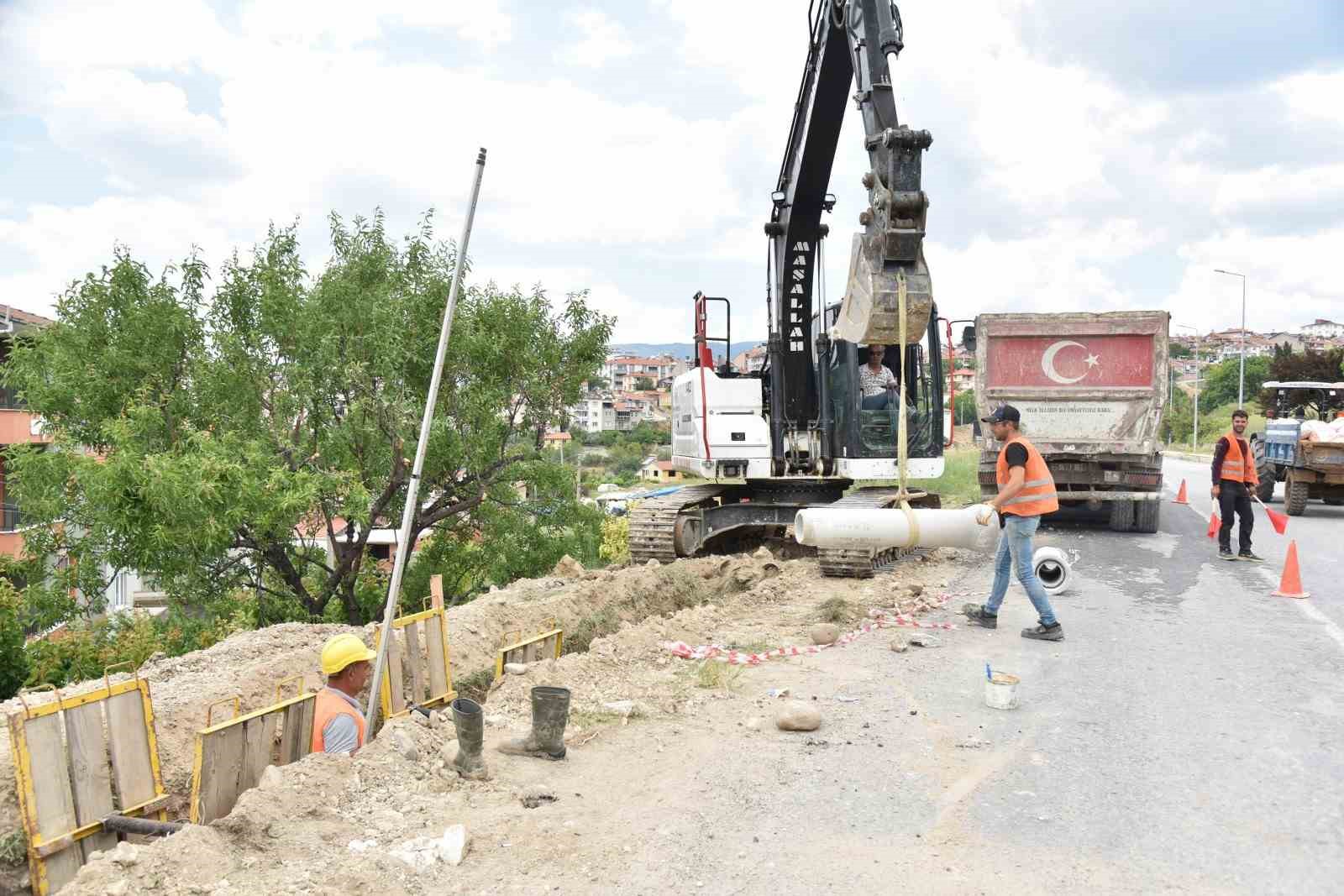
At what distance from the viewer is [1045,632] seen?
25.8ft

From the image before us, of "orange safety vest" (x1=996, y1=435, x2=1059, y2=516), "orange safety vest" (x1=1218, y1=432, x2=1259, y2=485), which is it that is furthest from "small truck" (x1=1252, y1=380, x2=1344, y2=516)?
"orange safety vest" (x1=996, y1=435, x2=1059, y2=516)

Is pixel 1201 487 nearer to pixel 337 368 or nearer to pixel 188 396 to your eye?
pixel 337 368

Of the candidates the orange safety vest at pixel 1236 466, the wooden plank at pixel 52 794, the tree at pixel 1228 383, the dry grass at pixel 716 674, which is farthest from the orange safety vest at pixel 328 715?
the tree at pixel 1228 383

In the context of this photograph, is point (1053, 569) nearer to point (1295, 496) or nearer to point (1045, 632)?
point (1045, 632)

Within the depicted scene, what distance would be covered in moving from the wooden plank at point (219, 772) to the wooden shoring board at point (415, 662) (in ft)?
4.98

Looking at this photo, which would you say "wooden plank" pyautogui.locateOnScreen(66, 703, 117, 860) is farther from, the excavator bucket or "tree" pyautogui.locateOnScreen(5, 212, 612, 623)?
"tree" pyautogui.locateOnScreen(5, 212, 612, 623)

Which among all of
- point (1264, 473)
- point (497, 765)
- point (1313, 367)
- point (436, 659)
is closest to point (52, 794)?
point (497, 765)

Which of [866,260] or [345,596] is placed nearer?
[866,260]

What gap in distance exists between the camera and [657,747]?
5.43 meters

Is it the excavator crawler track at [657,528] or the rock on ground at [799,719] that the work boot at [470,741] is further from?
the excavator crawler track at [657,528]

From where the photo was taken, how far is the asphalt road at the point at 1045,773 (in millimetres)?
4020

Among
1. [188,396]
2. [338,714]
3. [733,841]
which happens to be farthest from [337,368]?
[733,841]

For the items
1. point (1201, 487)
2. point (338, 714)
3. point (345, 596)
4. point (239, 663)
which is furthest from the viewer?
point (1201, 487)

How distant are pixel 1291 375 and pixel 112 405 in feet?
149
